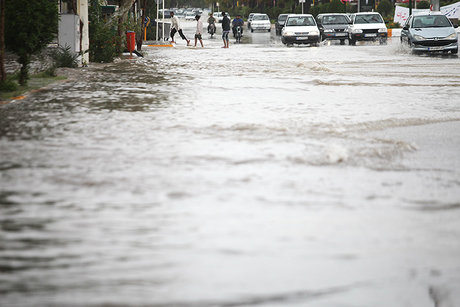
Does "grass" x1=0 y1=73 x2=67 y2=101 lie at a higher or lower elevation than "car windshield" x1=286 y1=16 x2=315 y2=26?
lower

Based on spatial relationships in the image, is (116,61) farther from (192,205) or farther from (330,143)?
(192,205)

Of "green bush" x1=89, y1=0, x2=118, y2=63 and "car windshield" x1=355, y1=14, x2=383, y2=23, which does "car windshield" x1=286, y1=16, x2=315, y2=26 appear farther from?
"green bush" x1=89, y1=0, x2=118, y2=63

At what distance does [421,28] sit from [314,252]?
29893 mm

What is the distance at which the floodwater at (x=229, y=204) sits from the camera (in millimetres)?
4754

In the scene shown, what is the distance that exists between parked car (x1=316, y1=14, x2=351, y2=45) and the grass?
1105 inches

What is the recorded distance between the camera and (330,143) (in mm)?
9945

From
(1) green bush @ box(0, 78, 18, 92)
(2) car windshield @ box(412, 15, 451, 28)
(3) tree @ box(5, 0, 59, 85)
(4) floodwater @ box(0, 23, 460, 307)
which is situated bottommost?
(1) green bush @ box(0, 78, 18, 92)

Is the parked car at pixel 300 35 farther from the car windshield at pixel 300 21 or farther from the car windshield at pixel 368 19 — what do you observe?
the car windshield at pixel 368 19

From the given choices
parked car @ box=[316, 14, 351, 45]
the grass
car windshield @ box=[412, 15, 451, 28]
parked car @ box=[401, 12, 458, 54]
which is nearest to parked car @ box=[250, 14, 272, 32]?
parked car @ box=[316, 14, 351, 45]

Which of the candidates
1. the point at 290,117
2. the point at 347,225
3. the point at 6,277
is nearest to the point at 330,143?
the point at 290,117

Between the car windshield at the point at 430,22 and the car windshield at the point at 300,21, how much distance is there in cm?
1074

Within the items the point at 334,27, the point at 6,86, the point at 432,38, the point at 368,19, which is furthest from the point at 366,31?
the point at 6,86

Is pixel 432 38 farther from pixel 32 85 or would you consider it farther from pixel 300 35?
pixel 32 85

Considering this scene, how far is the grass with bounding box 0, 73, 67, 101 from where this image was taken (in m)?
15.3
